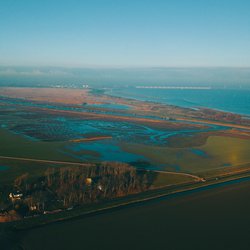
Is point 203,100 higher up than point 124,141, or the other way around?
point 203,100

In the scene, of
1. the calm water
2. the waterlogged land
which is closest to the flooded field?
the waterlogged land

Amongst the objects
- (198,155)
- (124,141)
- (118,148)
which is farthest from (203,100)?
(118,148)

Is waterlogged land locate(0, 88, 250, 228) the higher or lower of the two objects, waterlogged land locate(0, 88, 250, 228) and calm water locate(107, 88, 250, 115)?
the lower

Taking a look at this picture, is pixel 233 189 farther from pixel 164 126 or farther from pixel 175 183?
pixel 164 126

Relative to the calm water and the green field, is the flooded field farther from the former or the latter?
the calm water

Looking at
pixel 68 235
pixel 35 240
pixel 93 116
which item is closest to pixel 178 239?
pixel 68 235

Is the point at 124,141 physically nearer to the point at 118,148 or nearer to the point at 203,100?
the point at 118,148

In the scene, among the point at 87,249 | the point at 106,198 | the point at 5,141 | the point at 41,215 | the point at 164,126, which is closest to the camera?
the point at 87,249

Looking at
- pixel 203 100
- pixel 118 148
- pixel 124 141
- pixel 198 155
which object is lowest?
pixel 198 155
